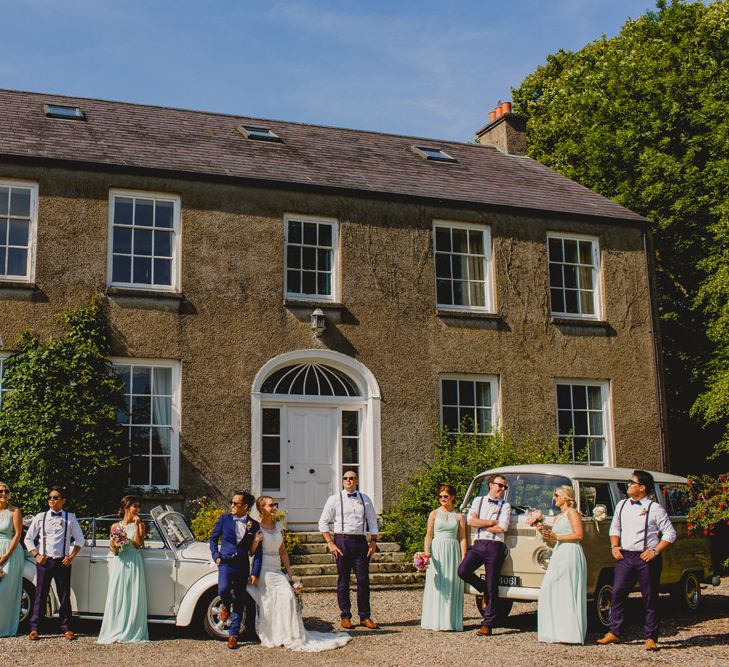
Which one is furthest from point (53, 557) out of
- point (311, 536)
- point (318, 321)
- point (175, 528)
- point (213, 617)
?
point (318, 321)

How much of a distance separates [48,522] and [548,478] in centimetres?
560

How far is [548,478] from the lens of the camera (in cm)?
1081

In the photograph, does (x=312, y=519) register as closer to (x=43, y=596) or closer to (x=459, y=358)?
(x=459, y=358)

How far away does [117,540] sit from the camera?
9.53 m

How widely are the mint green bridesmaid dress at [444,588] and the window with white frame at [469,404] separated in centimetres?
592

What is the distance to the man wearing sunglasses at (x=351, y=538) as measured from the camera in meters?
10.3

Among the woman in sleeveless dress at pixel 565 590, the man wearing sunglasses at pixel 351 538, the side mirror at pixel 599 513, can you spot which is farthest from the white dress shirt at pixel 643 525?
the man wearing sunglasses at pixel 351 538

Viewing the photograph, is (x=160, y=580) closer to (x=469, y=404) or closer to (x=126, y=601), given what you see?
(x=126, y=601)

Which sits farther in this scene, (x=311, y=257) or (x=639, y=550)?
(x=311, y=257)

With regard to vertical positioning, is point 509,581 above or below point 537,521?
below

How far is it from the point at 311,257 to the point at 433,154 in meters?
4.79

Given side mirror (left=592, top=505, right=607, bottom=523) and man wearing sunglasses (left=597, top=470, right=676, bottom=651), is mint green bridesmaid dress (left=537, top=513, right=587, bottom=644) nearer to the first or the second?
man wearing sunglasses (left=597, top=470, right=676, bottom=651)

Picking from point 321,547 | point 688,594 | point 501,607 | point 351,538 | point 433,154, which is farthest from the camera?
point 433,154

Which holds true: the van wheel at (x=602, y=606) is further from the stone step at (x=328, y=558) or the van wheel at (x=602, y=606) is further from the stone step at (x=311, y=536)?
the stone step at (x=311, y=536)
